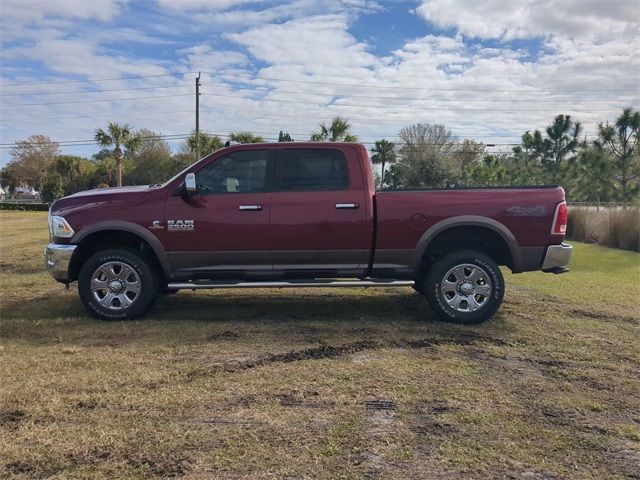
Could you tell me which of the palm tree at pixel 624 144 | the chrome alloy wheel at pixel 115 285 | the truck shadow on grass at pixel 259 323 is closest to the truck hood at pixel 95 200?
the chrome alloy wheel at pixel 115 285

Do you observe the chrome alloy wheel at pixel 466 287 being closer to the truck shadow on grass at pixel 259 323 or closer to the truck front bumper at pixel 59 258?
the truck shadow on grass at pixel 259 323

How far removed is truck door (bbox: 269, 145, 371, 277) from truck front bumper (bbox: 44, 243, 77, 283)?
2260mm

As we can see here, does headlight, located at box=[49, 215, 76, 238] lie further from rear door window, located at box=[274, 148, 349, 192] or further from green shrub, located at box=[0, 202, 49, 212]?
green shrub, located at box=[0, 202, 49, 212]

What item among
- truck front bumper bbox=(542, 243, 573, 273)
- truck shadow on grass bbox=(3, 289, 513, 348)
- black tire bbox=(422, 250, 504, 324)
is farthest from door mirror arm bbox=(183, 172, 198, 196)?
truck front bumper bbox=(542, 243, 573, 273)

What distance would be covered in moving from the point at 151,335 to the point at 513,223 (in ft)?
13.5

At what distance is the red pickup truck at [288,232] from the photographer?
5902 mm

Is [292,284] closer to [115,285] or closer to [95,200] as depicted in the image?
[115,285]

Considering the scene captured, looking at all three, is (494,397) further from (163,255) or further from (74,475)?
(163,255)

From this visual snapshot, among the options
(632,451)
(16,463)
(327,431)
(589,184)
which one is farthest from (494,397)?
(589,184)

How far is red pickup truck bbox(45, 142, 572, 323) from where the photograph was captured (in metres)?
5.90

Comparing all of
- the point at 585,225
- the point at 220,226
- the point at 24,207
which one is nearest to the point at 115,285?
the point at 220,226

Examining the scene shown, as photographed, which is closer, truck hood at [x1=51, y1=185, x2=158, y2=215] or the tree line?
truck hood at [x1=51, y1=185, x2=158, y2=215]

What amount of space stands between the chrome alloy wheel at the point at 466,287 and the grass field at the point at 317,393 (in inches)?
11.8

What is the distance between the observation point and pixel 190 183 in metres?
5.77
